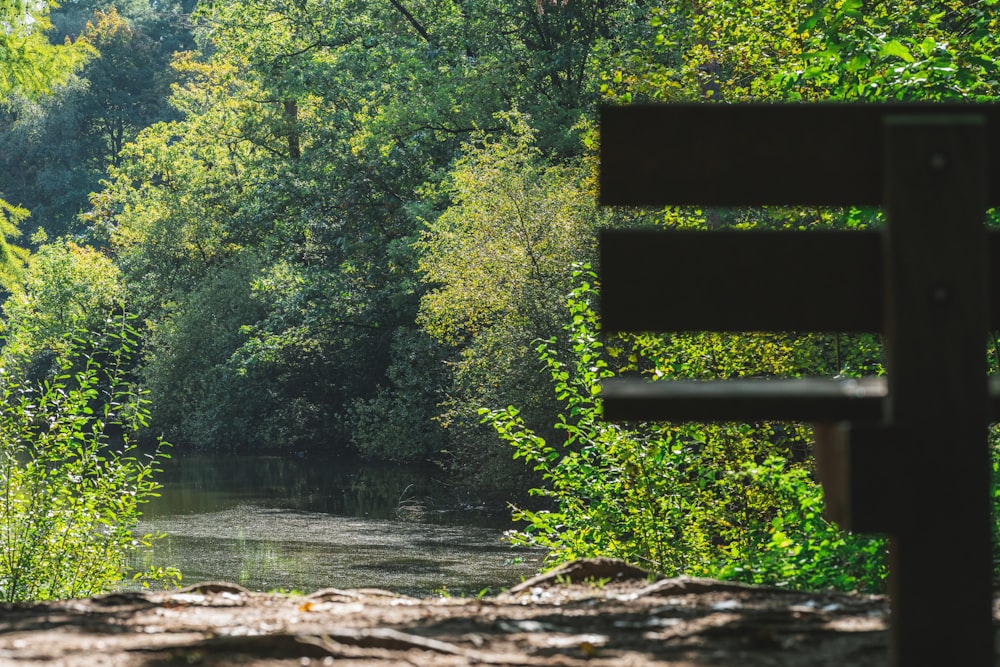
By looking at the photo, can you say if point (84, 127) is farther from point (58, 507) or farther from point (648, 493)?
point (648, 493)

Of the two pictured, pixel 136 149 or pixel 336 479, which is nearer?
pixel 336 479

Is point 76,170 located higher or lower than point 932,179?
higher

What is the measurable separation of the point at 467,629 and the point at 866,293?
52.7 inches

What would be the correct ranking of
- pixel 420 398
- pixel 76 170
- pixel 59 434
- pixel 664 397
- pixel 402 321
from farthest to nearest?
pixel 76 170 → pixel 402 321 → pixel 420 398 → pixel 59 434 → pixel 664 397

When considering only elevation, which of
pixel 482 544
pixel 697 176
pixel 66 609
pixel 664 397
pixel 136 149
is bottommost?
pixel 482 544

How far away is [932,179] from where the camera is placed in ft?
8.04

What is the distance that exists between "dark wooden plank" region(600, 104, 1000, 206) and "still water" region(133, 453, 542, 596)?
8.28 meters

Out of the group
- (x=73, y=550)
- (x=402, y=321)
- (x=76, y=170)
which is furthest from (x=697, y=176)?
(x=76, y=170)

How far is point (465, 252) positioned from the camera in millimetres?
22016

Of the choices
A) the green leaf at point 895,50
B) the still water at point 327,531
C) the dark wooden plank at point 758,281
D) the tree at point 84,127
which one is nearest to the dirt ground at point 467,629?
the dark wooden plank at point 758,281

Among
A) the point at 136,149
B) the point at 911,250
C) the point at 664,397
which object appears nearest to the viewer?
the point at 911,250

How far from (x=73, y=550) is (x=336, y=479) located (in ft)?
63.2

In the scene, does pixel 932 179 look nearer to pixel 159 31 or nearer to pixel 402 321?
pixel 402 321

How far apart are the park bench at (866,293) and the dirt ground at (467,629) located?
58 cm
